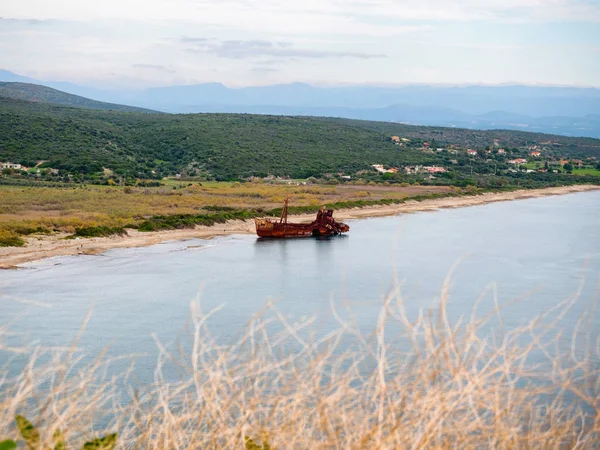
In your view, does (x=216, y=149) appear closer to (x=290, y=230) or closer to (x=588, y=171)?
(x=290, y=230)

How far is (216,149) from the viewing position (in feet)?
251

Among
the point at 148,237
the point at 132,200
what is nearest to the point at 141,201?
the point at 132,200

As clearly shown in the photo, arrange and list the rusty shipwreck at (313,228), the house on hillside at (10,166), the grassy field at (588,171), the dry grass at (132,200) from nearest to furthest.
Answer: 1. the dry grass at (132,200)
2. the rusty shipwreck at (313,228)
3. the house on hillside at (10,166)
4. the grassy field at (588,171)

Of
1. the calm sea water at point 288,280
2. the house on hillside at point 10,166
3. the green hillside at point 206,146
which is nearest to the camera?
the calm sea water at point 288,280

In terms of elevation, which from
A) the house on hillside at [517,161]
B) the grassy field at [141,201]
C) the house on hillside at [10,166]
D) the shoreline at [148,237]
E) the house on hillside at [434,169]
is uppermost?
the house on hillside at [10,166]

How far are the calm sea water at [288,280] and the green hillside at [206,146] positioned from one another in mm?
28478

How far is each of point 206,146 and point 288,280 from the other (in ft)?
167

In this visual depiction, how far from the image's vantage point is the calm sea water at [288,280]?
64.3 ft

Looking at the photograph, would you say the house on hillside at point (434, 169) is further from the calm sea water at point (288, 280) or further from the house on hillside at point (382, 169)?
the calm sea water at point (288, 280)

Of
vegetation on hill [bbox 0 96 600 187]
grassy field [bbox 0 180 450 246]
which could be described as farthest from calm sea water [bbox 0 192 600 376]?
vegetation on hill [bbox 0 96 600 187]

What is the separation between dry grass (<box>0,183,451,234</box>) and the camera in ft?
124

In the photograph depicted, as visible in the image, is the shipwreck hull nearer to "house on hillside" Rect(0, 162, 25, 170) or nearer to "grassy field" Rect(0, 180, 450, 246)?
"grassy field" Rect(0, 180, 450, 246)

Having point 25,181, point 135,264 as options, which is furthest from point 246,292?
point 25,181

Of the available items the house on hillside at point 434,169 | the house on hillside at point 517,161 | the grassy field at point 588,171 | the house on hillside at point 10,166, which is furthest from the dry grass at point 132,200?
the house on hillside at point 517,161
